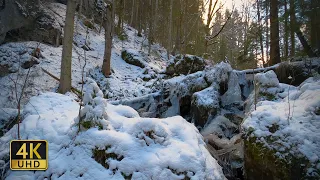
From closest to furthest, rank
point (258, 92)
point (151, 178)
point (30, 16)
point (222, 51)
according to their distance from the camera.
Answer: point (151, 178) < point (258, 92) < point (30, 16) < point (222, 51)

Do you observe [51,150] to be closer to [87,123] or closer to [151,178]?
[87,123]

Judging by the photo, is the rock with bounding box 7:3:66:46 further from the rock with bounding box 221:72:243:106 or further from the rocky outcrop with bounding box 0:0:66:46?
the rock with bounding box 221:72:243:106

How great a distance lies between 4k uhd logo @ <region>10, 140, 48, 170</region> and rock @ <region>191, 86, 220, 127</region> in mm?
5131

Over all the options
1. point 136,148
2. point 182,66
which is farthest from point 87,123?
point 182,66

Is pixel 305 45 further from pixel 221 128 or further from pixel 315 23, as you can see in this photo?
pixel 221 128

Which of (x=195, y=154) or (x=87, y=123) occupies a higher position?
(x=87, y=123)

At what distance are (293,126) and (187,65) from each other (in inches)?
325

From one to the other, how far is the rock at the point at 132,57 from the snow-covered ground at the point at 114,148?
11227 mm

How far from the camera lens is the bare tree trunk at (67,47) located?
28.6ft

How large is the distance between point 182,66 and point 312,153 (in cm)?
885

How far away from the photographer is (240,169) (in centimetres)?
490

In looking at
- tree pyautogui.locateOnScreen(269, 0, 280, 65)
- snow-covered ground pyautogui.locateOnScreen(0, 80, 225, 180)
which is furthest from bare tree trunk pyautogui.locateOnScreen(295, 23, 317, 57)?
snow-covered ground pyautogui.locateOnScreen(0, 80, 225, 180)

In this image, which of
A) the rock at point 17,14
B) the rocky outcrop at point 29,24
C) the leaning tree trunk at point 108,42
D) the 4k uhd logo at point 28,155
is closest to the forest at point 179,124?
the 4k uhd logo at point 28,155

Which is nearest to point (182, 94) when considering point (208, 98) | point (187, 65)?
point (208, 98)
